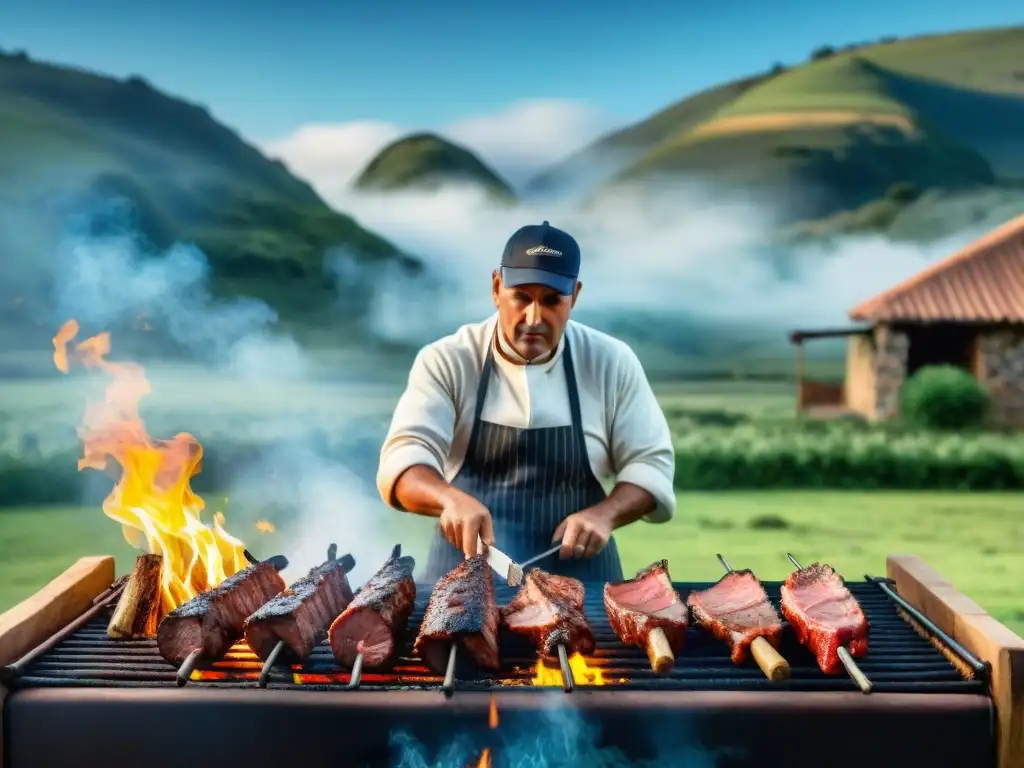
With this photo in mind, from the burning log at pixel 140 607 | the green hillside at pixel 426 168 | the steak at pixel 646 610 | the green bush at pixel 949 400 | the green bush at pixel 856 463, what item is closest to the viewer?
the steak at pixel 646 610

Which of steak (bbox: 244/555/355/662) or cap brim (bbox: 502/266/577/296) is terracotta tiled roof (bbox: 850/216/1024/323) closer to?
cap brim (bbox: 502/266/577/296)

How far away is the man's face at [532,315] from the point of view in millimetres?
3324

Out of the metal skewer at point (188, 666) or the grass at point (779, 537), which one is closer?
the metal skewer at point (188, 666)

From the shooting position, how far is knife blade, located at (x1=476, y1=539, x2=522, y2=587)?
3035 mm

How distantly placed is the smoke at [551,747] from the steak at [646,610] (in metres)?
0.34

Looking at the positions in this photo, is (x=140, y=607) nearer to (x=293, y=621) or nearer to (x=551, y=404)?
(x=293, y=621)

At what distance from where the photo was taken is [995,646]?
2.39 meters

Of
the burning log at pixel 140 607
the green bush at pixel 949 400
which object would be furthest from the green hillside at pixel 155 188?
the burning log at pixel 140 607

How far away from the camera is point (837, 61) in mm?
11461

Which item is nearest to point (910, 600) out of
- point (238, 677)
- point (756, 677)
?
point (756, 677)

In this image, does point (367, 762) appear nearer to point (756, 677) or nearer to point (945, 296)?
point (756, 677)

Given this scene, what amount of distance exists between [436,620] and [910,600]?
69.6 inches

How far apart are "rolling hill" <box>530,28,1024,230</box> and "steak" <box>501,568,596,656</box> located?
909cm

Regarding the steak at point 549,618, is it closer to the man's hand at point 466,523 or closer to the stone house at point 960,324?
the man's hand at point 466,523
